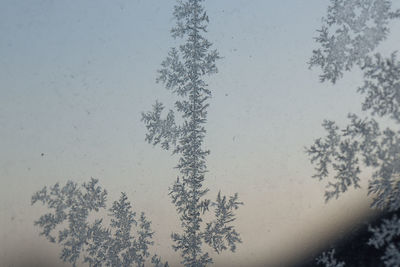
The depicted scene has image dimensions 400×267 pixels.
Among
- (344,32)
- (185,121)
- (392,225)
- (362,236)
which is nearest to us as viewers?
A: (392,225)

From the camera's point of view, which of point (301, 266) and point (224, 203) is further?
point (224, 203)

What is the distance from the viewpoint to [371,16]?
2.83m

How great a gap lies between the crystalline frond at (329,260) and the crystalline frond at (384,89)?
889mm

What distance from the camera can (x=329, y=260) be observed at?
2693mm

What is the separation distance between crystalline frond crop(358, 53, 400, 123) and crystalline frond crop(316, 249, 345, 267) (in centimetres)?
89

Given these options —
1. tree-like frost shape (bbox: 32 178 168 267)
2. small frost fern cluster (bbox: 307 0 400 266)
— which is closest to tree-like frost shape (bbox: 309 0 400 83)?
small frost fern cluster (bbox: 307 0 400 266)

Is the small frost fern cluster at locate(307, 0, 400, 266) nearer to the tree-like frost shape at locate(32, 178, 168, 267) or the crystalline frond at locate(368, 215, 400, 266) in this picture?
the crystalline frond at locate(368, 215, 400, 266)

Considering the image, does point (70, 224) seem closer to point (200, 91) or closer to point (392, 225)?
point (200, 91)

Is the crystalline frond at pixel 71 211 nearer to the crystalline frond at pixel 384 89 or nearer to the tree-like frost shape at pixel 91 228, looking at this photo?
the tree-like frost shape at pixel 91 228

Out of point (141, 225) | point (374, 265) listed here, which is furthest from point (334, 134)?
point (141, 225)

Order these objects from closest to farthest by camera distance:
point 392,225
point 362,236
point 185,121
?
1. point 392,225
2. point 362,236
3. point 185,121

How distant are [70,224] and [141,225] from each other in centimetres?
52

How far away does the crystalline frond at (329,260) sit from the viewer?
2.67m

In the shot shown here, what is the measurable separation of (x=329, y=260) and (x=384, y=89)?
1.08 m
